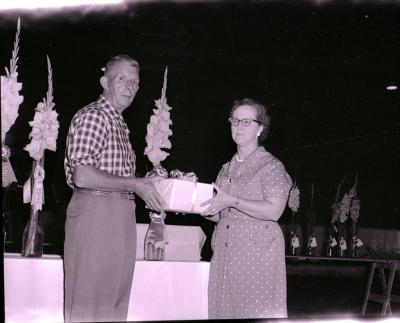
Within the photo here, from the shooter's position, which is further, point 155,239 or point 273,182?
point 155,239

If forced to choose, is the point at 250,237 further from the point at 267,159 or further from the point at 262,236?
the point at 267,159

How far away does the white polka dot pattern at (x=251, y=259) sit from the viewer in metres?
2.38

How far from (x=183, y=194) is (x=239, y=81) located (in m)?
4.66

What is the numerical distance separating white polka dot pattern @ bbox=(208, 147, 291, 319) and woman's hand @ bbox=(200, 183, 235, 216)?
0.31 ft

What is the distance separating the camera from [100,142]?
221 centimetres

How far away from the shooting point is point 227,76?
675cm

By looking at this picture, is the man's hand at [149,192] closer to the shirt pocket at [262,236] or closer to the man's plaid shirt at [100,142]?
the man's plaid shirt at [100,142]

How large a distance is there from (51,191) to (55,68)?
234 cm

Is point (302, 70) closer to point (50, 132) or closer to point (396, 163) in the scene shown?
point (396, 163)

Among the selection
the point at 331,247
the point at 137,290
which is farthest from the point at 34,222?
the point at 331,247

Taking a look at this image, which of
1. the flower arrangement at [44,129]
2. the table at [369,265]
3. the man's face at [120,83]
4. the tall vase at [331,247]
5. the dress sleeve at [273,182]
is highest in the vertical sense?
the man's face at [120,83]

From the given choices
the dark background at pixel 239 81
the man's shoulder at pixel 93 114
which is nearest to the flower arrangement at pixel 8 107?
the man's shoulder at pixel 93 114

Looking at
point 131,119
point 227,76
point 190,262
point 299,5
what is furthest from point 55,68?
point 190,262

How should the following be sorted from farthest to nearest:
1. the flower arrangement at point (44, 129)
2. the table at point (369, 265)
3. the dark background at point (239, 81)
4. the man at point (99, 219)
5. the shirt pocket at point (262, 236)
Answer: the dark background at point (239, 81)
the table at point (369, 265)
the flower arrangement at point (44, 129)
the shirt pocket at point (262, 236)
the man at point (99, 219)
